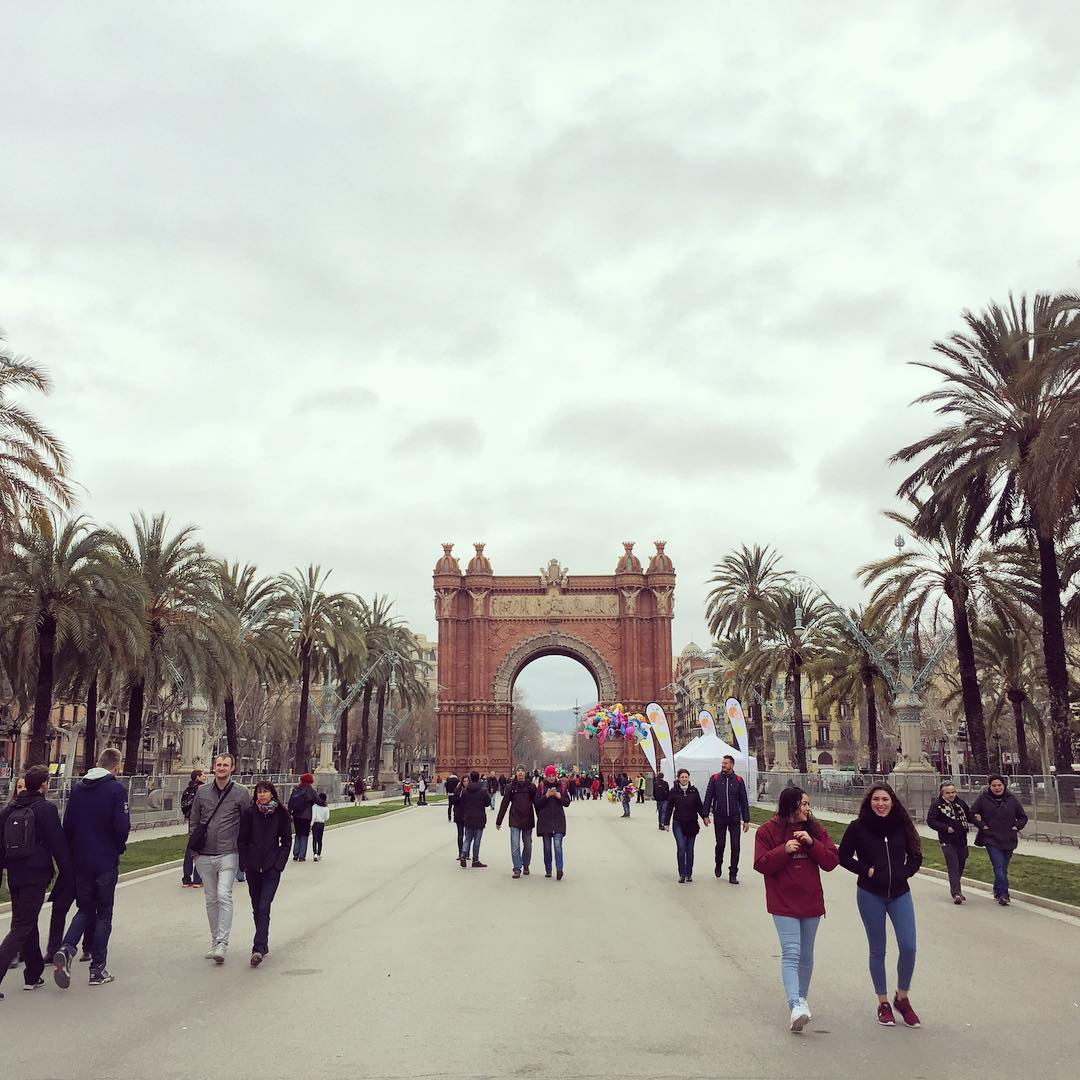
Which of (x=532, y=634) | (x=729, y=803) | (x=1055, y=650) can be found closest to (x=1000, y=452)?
(x=1055, y=650)

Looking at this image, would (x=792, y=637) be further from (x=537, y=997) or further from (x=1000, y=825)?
(x=537, y=997)

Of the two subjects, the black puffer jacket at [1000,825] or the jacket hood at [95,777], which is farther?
the black puffer jacket at [1000,825]

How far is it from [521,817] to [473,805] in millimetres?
1227

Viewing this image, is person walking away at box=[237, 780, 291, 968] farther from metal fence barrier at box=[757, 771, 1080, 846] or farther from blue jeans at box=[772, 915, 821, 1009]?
metal fence barrier at box=[757, 771, 1080, 846]

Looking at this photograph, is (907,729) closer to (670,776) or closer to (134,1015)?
(670,776)

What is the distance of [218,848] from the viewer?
850 centimetres

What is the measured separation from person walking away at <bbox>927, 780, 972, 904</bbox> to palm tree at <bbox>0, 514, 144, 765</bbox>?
62.6 feet

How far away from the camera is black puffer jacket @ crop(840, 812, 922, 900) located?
6.71 metres

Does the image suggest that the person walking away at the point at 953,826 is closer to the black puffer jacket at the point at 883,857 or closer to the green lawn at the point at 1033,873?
the green lawn at the point at 1033,873

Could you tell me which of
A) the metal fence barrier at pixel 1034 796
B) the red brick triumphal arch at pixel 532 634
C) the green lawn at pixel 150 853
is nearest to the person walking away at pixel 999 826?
the metal fence barrier at pixel 1034 796

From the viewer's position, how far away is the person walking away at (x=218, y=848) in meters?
8.49

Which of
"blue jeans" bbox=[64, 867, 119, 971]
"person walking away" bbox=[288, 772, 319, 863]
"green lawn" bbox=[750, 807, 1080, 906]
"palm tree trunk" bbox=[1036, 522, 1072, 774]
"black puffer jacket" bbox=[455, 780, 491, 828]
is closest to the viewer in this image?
"blue jeans" bbox=[64, 867, 119, 971]

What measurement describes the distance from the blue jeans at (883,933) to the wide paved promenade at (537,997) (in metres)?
0.33

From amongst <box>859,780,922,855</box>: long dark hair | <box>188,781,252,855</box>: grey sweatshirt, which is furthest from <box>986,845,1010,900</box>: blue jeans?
<box>188,781,252,855</box>: grey sweatshirt
